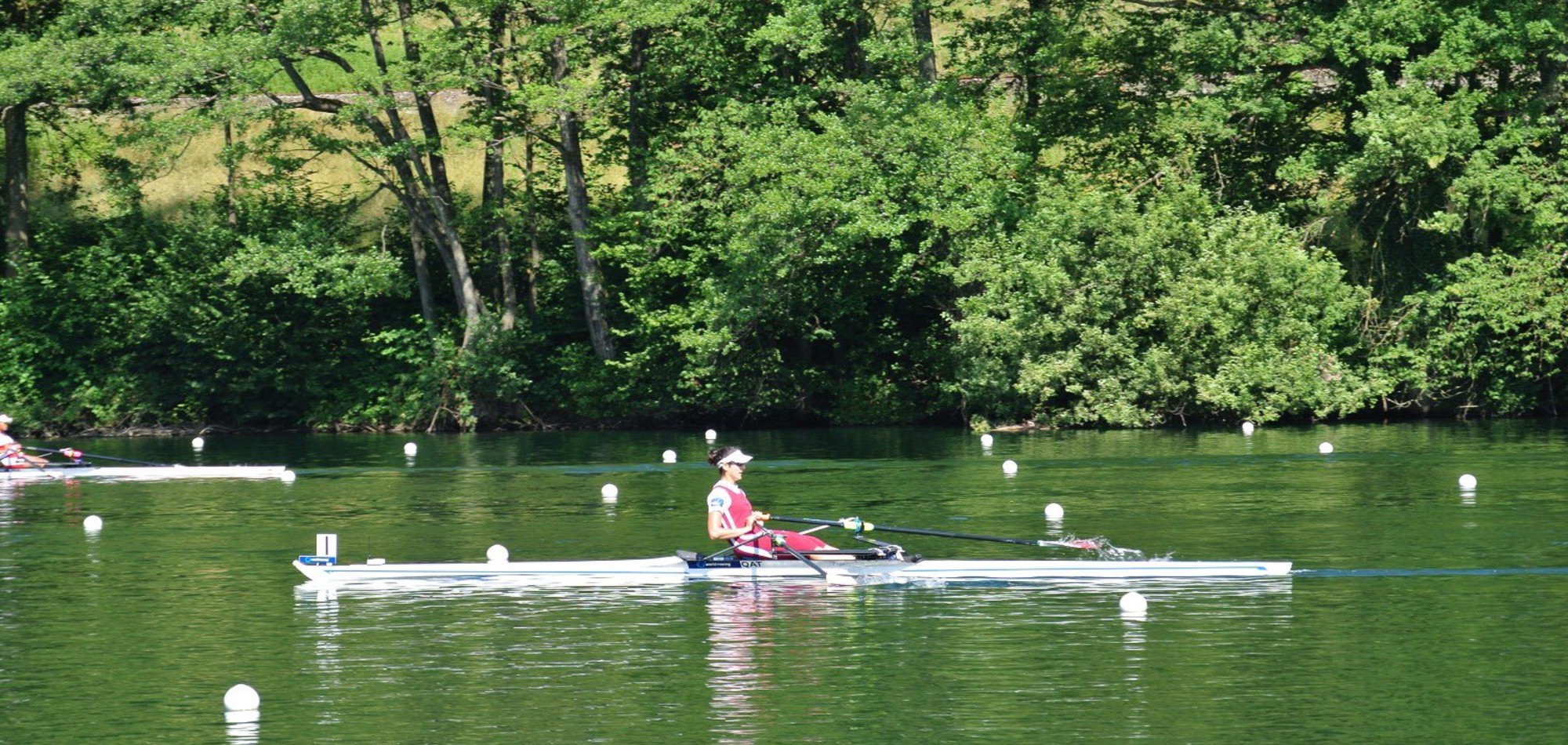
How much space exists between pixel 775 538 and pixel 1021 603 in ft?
9.04

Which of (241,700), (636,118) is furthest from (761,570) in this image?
(636,118)

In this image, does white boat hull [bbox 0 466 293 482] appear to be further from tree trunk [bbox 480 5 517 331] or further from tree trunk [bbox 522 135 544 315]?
tree trunk [bbox 522 135 544 315]

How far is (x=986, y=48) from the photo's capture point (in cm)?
4150

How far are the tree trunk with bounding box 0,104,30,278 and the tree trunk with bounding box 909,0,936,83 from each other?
20.3 meters

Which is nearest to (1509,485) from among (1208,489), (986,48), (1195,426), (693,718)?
(1208,489)

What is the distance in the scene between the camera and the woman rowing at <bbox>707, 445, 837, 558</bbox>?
18312 mm

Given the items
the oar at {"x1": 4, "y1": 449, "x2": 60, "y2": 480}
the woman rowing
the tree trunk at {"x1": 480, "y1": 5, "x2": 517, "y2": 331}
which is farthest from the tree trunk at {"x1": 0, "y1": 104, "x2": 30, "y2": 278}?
the woman rowing

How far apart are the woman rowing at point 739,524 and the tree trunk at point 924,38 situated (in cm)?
2318

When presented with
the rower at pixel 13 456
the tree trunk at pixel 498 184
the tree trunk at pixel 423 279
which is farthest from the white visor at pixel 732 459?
the tree trunk at pixel 423 279

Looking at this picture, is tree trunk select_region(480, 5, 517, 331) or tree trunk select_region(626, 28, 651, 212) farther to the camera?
tree trunk select_region(626, 28, 651, 212)

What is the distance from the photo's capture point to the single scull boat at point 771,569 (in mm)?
17797

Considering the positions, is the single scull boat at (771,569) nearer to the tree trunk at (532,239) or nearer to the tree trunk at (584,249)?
the tree trunk at (584,249)

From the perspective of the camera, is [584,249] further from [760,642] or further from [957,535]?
[760,642]

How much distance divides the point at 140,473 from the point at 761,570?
15.9 m
